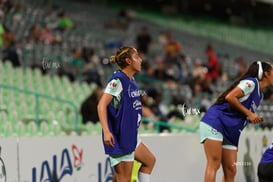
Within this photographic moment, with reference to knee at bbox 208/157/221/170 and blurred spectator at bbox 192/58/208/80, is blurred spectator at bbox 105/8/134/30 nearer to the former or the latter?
blurred spectator at bbox 192/58/208/80

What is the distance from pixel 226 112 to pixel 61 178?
1973mm

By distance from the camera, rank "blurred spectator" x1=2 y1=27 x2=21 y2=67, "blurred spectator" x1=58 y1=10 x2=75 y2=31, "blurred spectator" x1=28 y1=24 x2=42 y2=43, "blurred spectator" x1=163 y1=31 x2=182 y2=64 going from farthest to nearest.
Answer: "blurred spectator" x1=163 y1=31 x2=182 y2=64
"blurred spectator" x1=58 y1=10 x2=75 y2=31
"blurred spectator" x1=28 y1=24 x2=42 y2=43
"blurred spectator" x1=2 y1=27 x2=21 y2=67

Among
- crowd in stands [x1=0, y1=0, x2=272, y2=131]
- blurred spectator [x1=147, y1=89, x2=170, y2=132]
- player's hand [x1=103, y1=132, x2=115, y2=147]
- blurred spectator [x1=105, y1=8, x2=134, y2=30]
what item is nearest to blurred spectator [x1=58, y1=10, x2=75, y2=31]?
crowd in stands [x1=0, y1=0, x2=272, y2=131]

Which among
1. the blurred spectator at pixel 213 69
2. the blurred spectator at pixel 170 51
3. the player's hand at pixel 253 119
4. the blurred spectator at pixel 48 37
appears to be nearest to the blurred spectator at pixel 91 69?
the blurred spectator at pixel 48 37

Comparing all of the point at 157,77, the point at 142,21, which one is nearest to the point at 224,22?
the point at 142,21

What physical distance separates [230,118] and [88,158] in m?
1.83

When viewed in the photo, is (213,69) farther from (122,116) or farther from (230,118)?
(122,116)

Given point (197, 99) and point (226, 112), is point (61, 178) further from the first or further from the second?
point (197, 99)

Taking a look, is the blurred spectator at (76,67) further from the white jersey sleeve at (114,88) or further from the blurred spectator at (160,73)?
the white jersey sleeve at (114,88)

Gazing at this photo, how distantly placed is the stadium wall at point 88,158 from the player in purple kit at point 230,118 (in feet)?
5.13

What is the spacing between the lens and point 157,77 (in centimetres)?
1859

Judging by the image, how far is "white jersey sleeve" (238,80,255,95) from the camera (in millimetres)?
8023

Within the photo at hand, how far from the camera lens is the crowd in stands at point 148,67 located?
1588 cm

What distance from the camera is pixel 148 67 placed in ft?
63.0
